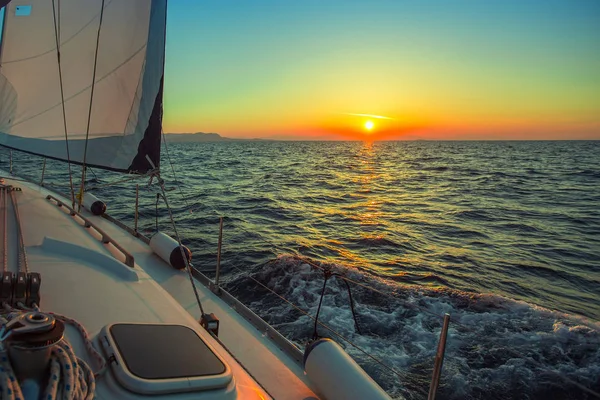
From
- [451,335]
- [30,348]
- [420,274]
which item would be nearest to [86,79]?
[30,348]

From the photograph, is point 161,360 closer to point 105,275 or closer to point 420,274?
point 105,275

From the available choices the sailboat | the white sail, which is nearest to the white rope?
the sailboat

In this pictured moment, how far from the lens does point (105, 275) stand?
2938 millimetres

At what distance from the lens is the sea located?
431 centimetres

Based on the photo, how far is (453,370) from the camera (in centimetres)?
430

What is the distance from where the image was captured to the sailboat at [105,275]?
1.62 metres

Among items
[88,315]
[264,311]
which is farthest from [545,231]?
[88,315]

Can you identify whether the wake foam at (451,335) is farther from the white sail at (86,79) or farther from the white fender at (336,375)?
the white sail at (86,79)

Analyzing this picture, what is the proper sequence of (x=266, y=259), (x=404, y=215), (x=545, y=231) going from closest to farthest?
(x=266, y=259), (x=545, y=231), (x=404, y=215)

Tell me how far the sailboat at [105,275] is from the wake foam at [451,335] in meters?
1.37

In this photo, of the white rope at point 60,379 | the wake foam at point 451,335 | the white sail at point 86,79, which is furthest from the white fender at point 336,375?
the white sail at point 86,79

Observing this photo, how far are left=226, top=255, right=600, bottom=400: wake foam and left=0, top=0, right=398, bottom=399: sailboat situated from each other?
54.0 inches

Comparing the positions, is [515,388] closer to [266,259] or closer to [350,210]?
[266,259]

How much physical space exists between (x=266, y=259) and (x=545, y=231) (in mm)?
8143
